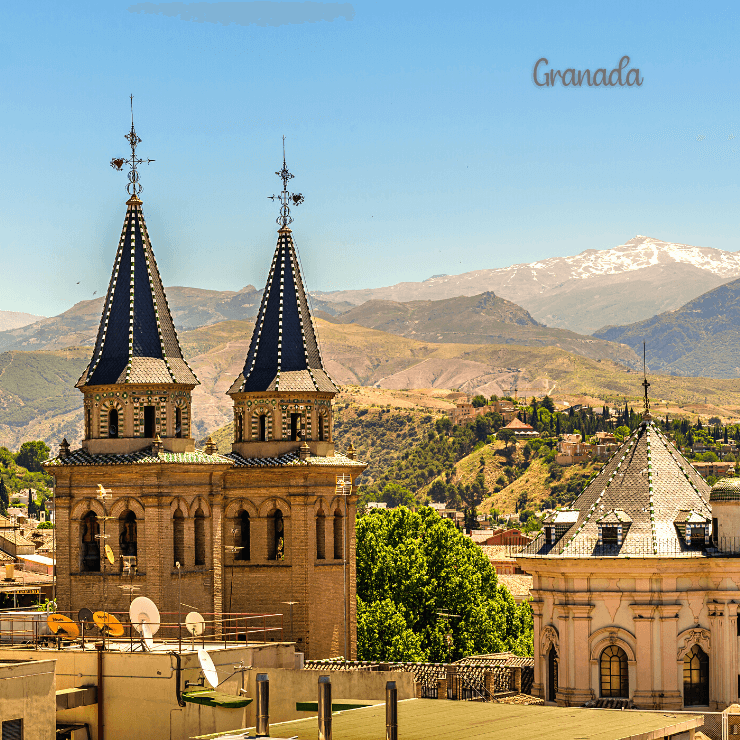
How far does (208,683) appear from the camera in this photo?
56844mm

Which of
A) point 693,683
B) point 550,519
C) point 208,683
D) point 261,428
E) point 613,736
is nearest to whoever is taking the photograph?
point 613,736

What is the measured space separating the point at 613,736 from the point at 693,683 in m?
18.5

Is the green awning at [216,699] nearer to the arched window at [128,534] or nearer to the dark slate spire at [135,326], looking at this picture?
the arched window at [128,534]

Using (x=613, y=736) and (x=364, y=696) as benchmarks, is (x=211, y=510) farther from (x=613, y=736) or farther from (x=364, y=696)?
(x=613, y=736)

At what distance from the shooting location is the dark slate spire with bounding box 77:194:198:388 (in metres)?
82.6

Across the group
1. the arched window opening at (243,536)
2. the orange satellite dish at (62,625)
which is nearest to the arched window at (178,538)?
the arched window opening at (243,536)

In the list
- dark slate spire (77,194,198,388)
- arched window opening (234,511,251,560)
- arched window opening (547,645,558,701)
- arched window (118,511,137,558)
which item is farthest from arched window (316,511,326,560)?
arched window opening (547,645,558,701)

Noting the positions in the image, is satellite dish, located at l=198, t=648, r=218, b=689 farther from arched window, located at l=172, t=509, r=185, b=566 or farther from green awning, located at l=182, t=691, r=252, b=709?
arched window, located at l=172, t=509, r=185, b=566

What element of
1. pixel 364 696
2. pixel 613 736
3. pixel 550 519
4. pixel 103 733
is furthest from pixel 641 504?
pixel 103 733

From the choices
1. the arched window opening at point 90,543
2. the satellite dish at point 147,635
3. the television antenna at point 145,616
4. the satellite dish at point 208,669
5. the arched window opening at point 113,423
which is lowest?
the satellite dish at point 208,669

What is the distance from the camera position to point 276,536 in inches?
3428

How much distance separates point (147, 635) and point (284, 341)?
96.9ft

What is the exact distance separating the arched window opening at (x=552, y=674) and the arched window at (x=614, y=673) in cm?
244

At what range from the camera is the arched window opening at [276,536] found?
283 feet
